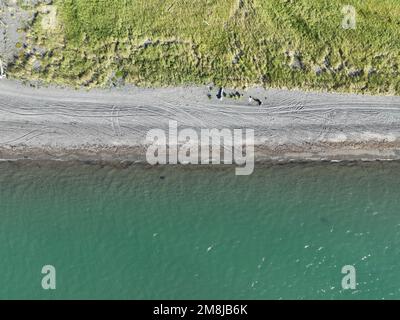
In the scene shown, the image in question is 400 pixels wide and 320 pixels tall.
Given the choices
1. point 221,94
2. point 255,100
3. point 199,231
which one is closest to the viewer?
point 221,94

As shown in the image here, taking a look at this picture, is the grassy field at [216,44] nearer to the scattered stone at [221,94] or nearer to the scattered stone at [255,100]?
the scattered stone at [221,94]

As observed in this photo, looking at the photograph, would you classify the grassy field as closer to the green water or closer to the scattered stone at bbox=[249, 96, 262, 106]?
the scattered stone at bbox=[249, 96, 262, 106]

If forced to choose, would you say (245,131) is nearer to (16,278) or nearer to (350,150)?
(350,150)

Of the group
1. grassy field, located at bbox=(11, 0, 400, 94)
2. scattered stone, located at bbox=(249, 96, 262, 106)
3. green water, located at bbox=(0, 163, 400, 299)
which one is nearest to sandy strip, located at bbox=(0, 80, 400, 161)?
scattered stone, located at bbox=(249, 96, 262, 106)

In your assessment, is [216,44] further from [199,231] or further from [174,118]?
[199,231]

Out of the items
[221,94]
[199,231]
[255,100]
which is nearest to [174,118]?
[221,94]
